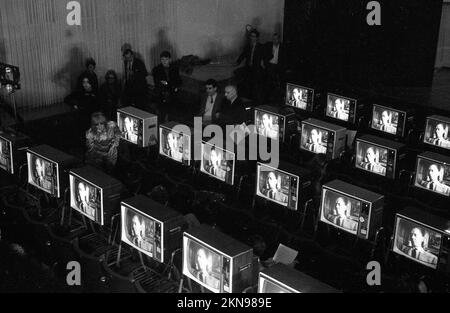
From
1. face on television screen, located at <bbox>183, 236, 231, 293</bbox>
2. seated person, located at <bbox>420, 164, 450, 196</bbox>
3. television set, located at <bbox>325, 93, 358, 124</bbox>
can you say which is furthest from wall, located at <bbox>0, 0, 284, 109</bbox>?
seated person, located at <bbox>420, 164, 450, 196</bbox>

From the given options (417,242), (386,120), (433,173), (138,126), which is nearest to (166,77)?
(138,126)

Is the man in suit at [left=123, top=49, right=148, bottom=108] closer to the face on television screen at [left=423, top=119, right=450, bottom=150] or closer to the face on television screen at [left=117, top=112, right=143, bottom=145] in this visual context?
the face on television screen at [left=117, top=112, right=143, bottom=145]

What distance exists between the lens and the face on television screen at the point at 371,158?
301 inches

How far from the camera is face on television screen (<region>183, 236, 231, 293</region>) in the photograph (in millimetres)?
4777

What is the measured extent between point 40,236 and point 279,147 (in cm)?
394

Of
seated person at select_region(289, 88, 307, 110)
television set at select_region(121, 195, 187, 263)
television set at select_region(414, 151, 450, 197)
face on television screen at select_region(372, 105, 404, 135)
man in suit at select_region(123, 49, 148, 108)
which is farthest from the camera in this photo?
man in suit at select_region(123, 49, 148, 108)

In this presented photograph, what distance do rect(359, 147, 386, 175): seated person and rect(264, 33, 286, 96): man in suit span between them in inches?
190

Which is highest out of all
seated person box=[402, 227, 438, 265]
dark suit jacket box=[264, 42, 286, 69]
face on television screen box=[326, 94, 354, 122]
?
dark suit jacket box=[264, 42, 286, 69]

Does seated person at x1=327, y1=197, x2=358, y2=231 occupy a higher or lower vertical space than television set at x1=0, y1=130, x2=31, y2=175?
lower

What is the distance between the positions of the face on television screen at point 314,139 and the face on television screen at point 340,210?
7.19 feet

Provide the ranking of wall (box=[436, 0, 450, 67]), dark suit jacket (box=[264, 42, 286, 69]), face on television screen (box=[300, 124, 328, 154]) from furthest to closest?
wall (box=[436, 0, 450, 67]) < dark suit jacket (box=[264, 42, 286, 69]) < face on television screen (box=[300, 124, 328, 154])

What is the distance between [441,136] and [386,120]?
0.97 meters
